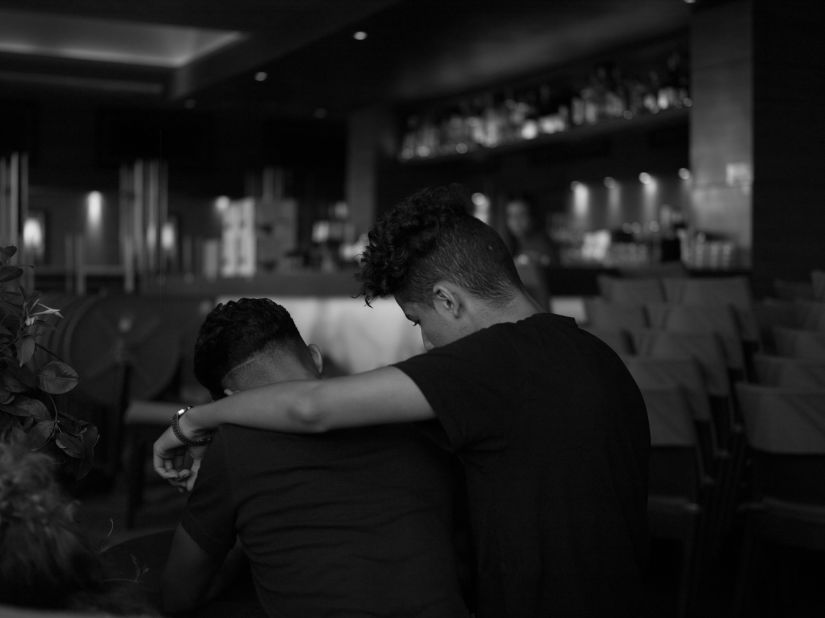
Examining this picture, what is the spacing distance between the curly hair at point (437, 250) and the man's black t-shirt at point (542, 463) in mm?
108

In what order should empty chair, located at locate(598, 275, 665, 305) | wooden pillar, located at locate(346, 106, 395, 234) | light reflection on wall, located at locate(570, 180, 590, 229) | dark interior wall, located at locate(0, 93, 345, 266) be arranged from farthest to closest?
dark interior wall, located at locate(0, 93, 345, 266)
wooden pillar, located at locate(346, 106, 395, 234)
light reflection on wall, located at locate(570, 180, 590, 229)
empty chair, located at locate(598, 275, 665, 305)

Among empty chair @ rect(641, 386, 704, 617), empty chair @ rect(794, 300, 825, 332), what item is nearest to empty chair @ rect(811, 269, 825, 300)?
empty chair @ rect(794, 300, 825, 332)

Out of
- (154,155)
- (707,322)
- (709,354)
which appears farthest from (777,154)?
(154,155)

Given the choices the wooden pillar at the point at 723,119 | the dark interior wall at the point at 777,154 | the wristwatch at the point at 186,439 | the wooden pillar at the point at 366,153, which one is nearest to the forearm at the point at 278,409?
the wristwatch at the point at 186,439

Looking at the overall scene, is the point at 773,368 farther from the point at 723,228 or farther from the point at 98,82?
the point at 98,82

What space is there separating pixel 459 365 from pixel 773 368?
1857 mm

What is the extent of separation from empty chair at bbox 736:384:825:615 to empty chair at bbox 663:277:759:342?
4.85 ft

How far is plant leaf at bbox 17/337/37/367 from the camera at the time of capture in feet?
4.44

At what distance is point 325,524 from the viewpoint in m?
1.39

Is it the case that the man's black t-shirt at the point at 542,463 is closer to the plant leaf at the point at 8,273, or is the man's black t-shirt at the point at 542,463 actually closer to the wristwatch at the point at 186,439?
the wristwatch at the point at 186,439

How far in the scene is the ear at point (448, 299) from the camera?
1.60 metres

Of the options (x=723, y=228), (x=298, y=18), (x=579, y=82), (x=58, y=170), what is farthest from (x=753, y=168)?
(x=58, y=170)

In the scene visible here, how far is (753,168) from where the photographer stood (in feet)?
21.3

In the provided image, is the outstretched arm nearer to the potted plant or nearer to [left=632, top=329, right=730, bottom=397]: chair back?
the potted plant
